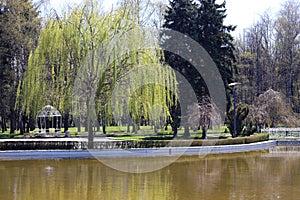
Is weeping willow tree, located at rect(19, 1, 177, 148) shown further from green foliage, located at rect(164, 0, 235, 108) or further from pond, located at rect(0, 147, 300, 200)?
green foliage, located at rect(164, 0, 235, 108)

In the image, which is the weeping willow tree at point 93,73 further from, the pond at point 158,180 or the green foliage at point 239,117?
the green foliage at point 239,117

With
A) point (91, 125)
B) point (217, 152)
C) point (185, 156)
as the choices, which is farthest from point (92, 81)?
point (217, 152)

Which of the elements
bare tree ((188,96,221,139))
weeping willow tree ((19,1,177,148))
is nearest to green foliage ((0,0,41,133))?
weeping willow tree ((19,1,177,148))

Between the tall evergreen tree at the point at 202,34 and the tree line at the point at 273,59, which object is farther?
the tree line at the point at 273,59

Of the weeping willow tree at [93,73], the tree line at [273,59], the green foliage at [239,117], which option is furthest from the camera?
the tree line at [273,59]

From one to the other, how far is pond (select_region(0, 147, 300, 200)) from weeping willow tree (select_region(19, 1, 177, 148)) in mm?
2996

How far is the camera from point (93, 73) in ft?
75.8

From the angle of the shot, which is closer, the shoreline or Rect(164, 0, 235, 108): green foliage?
the shoreline

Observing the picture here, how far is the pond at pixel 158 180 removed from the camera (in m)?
12.6

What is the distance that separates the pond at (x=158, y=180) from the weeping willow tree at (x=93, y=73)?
9.83 ft

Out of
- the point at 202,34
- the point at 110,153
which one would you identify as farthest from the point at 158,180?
the point at 202,34

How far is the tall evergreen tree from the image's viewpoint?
3244 cm

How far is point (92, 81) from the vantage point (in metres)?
23.2

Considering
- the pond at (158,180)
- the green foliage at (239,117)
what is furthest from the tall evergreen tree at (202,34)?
the pond at (158,180)
